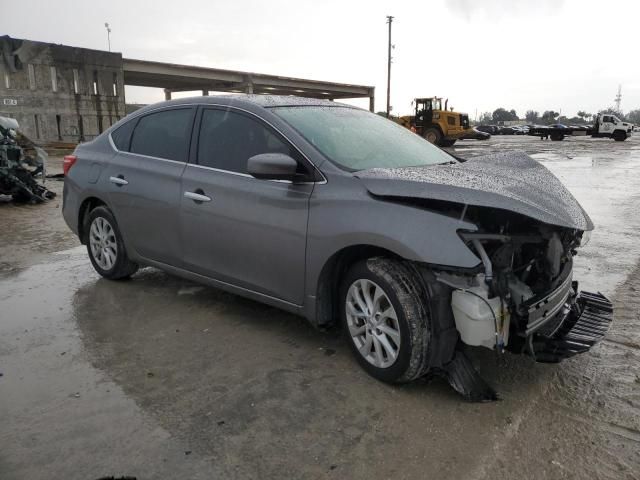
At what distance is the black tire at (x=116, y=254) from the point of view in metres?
4.91

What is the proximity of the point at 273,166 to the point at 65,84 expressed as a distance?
4413 cm

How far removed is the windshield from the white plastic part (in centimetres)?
110

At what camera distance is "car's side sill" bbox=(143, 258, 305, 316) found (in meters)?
3.56

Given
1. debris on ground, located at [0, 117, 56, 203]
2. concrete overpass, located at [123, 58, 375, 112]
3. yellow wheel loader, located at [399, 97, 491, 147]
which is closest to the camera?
debris on ground, located at [0, 117, 56, 203]

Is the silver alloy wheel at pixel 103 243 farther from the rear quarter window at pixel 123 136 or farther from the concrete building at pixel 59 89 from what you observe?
the concrete building at pixel 59 89

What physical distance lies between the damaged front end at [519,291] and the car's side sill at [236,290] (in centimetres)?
111

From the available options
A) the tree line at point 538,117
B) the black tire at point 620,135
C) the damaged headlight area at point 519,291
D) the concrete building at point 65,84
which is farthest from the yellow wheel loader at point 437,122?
the tree line at point 538,117

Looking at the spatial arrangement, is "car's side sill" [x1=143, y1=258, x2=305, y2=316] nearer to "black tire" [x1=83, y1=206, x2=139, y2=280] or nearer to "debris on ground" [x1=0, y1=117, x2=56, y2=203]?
"black tire" [x1=83, y1=206, x2=139, y2=280]

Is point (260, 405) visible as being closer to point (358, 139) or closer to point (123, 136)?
point (358, 139)

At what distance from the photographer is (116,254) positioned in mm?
4984

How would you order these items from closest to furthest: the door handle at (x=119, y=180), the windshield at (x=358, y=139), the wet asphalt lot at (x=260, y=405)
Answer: the wet asphalt lot at (x=260, y=405)
the windshield at (x=358, y=139)
the door handle at (x=119, y=180)

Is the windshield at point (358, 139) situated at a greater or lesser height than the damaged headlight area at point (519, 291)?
greater

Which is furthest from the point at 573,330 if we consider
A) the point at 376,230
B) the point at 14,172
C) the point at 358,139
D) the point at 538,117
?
the point at 538,117

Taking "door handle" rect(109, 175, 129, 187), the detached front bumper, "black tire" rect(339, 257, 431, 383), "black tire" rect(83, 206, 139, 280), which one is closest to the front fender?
"black tire" rect(339, 257, 431, 383)
